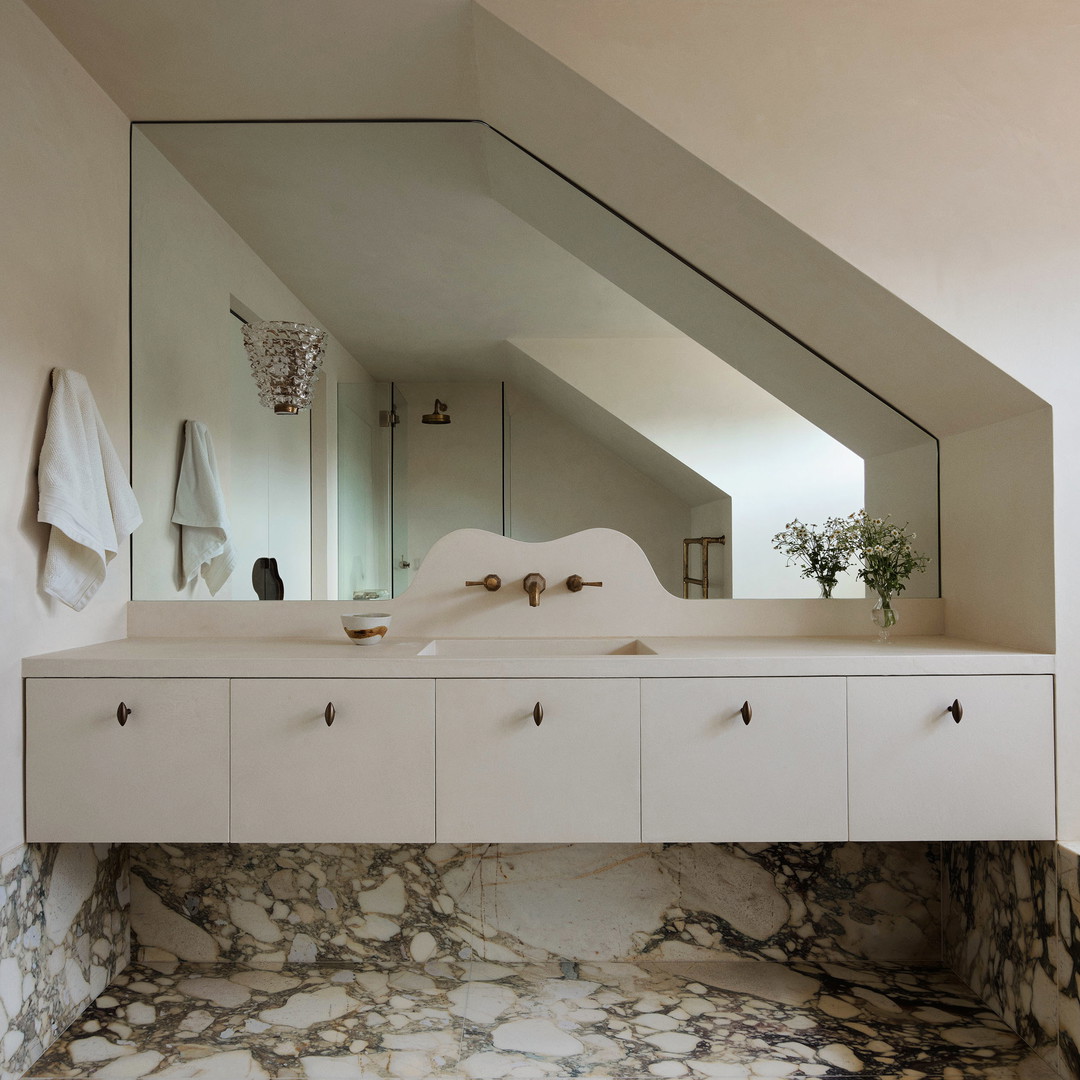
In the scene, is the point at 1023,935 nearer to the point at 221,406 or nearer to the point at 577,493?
the point at 577,493

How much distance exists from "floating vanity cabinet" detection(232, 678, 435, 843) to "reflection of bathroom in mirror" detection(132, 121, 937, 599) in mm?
489

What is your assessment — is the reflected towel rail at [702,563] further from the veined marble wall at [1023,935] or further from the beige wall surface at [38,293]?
the beige wall surface at [38,293]

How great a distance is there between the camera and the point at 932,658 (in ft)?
5.68

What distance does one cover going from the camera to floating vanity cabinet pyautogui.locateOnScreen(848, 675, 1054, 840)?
1.71 metres

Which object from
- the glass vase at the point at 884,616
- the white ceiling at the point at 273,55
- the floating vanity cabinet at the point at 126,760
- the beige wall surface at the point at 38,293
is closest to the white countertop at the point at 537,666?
the floating vanity cabinet at the point at 126,760

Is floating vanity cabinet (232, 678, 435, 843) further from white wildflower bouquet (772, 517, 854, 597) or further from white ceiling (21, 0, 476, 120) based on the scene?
white ceiling (21, 0, 476, 120)

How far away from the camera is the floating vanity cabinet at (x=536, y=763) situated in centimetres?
171

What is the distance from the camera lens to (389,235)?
2199mm

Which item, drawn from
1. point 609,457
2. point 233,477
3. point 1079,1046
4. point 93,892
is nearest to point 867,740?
point 1079,1046

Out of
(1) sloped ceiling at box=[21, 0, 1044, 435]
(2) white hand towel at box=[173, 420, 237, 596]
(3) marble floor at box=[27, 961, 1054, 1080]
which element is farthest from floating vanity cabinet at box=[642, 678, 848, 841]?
(2) white hand towel at box=[173, 420, 237, 596]

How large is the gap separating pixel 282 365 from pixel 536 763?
1.23 m

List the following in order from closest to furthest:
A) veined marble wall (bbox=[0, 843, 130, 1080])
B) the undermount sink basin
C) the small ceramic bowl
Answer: veined marble wall (bbox=[0, 843, 130, 1080])
the small ceramic bowl
the undermount sink basin

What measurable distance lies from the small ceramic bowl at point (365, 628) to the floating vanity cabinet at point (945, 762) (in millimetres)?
1069

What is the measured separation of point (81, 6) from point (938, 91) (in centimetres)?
183
